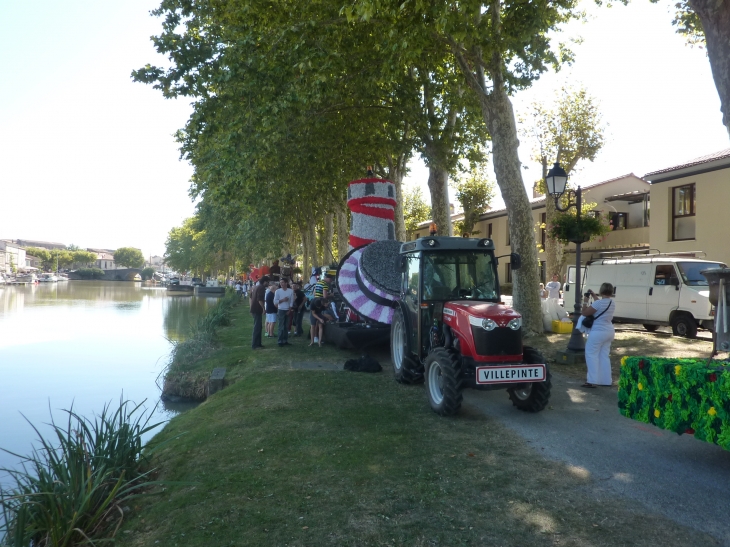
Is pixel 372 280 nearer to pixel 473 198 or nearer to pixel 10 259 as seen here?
pixel 473 198

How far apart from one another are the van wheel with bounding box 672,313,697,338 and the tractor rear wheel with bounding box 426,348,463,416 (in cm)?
1117

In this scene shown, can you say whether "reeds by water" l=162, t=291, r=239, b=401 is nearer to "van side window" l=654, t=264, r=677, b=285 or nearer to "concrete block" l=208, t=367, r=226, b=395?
"concrete block" l=208, t=367, r=226, b=395

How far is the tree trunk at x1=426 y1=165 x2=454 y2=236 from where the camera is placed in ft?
65.3

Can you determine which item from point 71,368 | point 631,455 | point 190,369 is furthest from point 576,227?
point 71,368

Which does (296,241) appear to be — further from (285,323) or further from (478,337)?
(478,337)

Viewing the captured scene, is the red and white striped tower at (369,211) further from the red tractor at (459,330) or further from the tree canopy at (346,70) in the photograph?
the red tractor at (459,330)

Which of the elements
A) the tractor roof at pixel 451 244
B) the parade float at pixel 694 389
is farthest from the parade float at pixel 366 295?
the parade float at pixel 694 389

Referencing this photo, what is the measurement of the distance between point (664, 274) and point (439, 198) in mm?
7248

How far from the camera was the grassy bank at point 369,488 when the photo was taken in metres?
4.63

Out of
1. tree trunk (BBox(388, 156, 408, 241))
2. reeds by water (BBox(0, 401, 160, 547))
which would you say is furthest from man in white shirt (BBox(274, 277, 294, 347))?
reeds by water (BBox(0, 401, 160, 547))

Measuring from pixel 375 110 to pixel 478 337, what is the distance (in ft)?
51.8

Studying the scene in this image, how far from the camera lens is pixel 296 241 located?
55.5 meters

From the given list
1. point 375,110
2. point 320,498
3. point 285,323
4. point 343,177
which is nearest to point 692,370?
point 320,498

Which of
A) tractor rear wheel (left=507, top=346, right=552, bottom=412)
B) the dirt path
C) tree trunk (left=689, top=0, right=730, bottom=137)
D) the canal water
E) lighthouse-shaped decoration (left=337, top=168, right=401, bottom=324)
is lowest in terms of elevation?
the canal water
